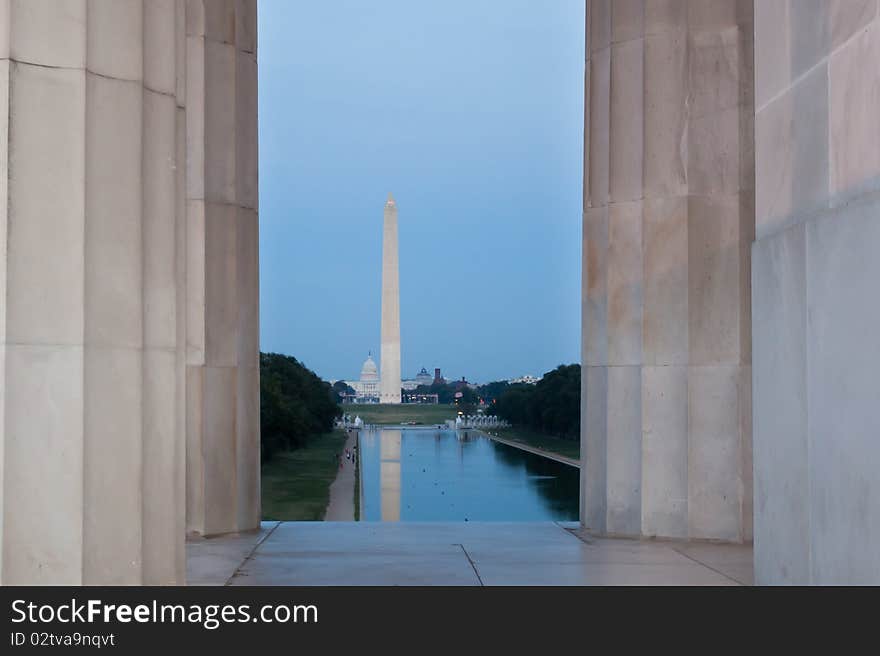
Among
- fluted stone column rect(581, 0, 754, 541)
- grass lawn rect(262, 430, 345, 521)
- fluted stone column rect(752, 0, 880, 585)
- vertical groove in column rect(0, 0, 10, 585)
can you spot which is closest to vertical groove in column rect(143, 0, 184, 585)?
vertical groove in column rect(0, 0, 10, 585)

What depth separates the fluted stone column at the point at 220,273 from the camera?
18516 millimetres

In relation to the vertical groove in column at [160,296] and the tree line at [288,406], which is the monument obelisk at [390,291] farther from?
the vertical groove in column at [160,296]

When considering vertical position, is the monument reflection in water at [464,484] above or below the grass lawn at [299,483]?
below

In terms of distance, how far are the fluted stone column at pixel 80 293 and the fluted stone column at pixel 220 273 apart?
814 cm

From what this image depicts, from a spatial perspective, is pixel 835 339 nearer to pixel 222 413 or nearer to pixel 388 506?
pixel 222 413

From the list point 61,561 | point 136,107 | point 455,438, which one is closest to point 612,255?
point 136,107

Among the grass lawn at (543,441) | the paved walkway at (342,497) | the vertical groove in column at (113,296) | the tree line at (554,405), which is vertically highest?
the vertical groove in column at (113,296)

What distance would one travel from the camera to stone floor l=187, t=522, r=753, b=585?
46.1 ft

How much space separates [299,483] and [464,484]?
15.9 metres

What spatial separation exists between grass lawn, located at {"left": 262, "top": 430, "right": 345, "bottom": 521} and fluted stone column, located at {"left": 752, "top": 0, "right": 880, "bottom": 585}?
37.3 meters

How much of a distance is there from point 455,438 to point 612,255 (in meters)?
133

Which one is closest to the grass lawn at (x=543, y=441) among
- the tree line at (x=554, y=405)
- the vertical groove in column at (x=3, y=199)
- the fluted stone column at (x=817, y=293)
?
the tree line at (x=554, y=405)

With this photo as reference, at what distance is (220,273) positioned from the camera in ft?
61.8

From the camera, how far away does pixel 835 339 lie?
965 cm
